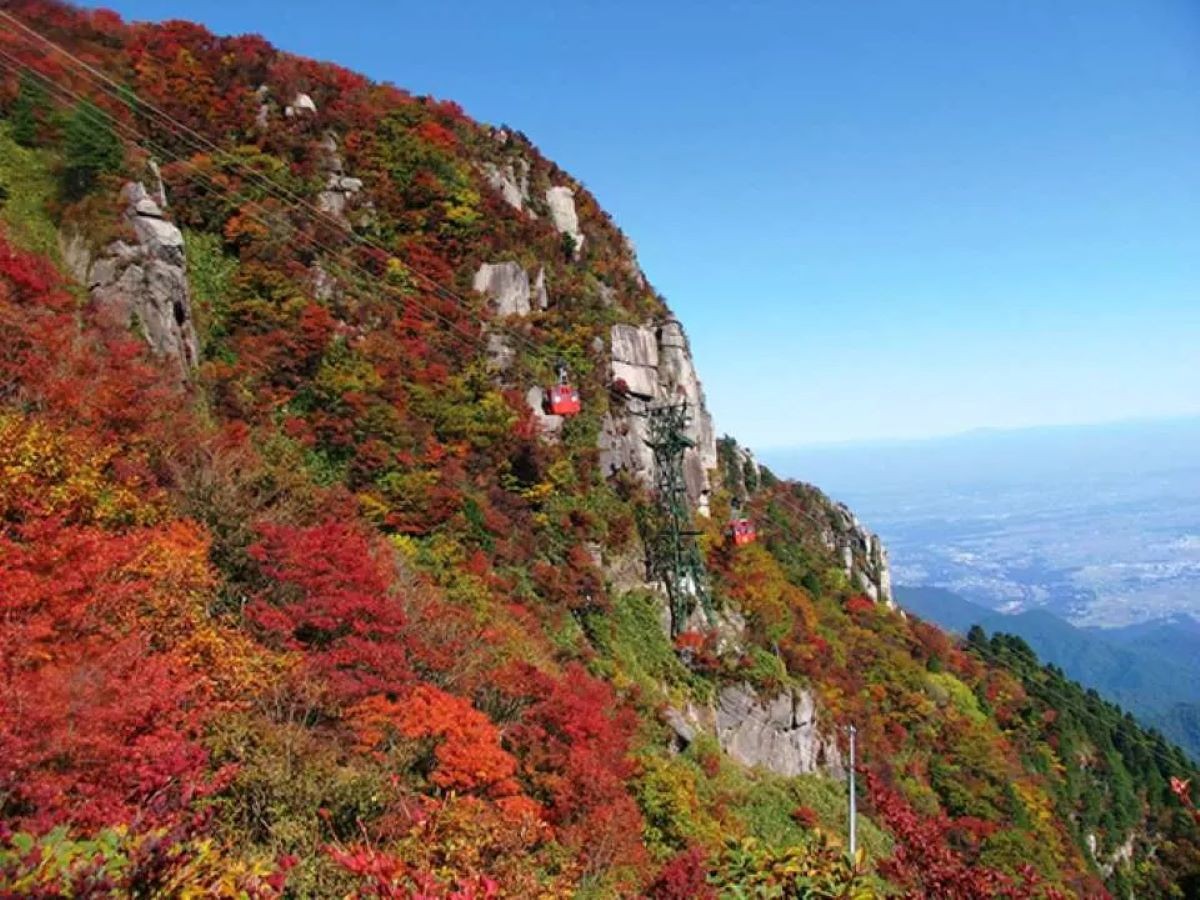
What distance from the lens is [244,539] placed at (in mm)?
15875

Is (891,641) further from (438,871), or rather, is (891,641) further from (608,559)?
(438,871)

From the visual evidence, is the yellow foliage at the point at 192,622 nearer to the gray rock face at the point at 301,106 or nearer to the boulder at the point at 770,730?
the boulder at the point at 770,730

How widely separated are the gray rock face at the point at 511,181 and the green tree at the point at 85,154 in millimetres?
18129

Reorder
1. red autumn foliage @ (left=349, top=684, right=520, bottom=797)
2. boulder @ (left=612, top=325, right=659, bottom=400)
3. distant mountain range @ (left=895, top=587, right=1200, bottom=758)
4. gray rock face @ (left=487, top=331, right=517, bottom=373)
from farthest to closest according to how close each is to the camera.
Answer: distant mountain range @ (left=895, top=587, right=1200, bottom=758) < boulder @ (left=612, top=325, right=659, bottom=400) < gray rock face @ (left=487, top=331, right=517, bottom=373) < red autumn foliage @ (left=349, top=684, right=520, bottom=797)

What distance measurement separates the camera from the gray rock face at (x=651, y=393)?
109ft

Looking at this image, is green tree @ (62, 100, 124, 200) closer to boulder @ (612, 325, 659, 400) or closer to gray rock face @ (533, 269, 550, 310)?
gray rock face @ (533, 269, 550, 310)

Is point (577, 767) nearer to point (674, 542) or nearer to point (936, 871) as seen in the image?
point (936, 871)

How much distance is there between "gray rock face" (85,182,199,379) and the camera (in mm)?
21094

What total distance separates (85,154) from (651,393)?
24.4 m

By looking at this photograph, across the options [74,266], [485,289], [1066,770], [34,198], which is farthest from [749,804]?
[1066,770]

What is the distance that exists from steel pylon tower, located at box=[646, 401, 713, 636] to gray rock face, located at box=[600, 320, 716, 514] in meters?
1.27

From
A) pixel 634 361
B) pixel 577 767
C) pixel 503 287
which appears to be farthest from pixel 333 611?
pixel 634 361

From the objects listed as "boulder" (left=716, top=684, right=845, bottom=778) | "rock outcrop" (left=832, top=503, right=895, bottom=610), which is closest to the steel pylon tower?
"boulder" (left=716, top=684, right=845, bottom=778)

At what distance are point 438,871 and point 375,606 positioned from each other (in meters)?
7.29
